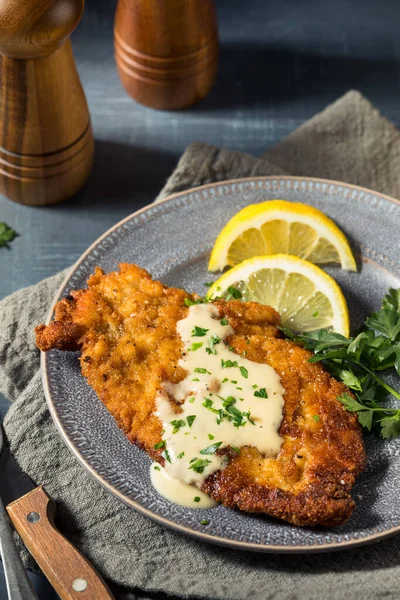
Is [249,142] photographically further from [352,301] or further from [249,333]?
[249,333]

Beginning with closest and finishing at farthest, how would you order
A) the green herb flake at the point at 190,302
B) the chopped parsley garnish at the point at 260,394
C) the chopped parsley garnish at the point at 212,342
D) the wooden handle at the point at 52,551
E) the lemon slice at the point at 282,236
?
the wooden handle at the point at 52,551 < the chopped parsley garnish at the point at 260,394 < the chopped parsley garnish at the point at 212,342 < the green herb flake at the point at 190,302 < the lemon slice at the point at 282,236

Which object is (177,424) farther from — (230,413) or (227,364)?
(227,364)

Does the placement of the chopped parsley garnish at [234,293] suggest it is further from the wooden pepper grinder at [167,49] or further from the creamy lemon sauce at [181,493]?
the wooden pepper grinder at [167,49]

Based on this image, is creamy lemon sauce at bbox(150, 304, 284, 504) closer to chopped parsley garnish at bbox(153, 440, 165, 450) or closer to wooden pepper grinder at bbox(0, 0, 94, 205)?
chopped parsley garnish at bbox(153, 440, 165, 450)

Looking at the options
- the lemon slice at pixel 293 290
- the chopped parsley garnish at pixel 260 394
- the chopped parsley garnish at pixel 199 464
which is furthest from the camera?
the lemon slice at pixel 293 290

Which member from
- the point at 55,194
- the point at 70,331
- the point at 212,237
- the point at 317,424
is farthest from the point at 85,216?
the point at 317,424

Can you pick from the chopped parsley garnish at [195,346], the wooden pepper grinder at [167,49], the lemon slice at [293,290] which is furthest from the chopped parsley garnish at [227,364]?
the wooden pepper grinder at [167,49]
